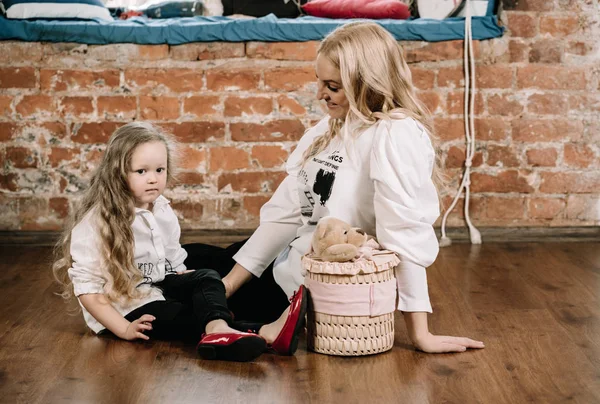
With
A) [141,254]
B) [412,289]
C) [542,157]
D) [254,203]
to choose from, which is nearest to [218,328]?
[141,254]

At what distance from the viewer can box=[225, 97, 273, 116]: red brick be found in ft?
10.6

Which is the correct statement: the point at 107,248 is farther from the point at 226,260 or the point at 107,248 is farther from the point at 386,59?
the point at 386,59

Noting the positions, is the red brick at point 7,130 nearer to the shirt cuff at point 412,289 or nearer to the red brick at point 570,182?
the shirt cuff at point 412,289

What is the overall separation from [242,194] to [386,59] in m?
1.38

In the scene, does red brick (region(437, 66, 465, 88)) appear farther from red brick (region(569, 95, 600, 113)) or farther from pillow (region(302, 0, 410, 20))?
red brick (region(569, 95, 600, 113))

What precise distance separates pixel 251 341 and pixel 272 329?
13 centimetres

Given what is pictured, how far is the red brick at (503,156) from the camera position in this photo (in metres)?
3.30

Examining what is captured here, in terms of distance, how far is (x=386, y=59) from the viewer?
204cm

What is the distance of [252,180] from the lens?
3.29 m

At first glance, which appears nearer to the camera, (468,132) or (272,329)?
(272,329)

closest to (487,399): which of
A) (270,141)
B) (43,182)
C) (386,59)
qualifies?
(386,59)

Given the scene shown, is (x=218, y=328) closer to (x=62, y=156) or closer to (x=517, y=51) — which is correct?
(x=62, y=156)

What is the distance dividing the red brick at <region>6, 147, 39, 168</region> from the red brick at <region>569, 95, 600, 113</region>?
2144mm

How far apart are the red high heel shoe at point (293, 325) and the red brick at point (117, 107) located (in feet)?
5.02
